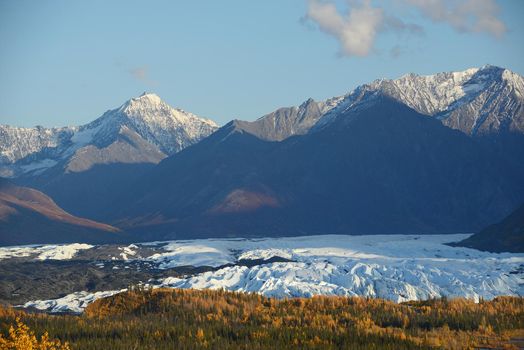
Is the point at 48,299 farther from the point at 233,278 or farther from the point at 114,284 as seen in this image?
the point at 233,278

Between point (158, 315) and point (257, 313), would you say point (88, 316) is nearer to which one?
point (158, 315)

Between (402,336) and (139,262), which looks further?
(139,262)

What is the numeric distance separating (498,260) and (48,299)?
86.6 metres

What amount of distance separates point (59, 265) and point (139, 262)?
16.9 metres

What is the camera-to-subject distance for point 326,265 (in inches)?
5984

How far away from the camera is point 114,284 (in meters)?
141

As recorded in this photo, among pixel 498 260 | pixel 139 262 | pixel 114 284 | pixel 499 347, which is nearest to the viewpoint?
pixel 499 347

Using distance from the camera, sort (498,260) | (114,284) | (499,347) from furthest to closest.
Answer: (498,260), (114,284), (499,347)

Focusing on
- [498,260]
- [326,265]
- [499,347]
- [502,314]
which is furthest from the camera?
[498,260]

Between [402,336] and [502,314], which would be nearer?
[402,336]

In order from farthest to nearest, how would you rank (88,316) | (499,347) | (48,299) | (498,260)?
(498,260) → (48,299) → (88,316) → (499,347)

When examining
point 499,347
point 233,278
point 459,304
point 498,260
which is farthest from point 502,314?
point 498,260

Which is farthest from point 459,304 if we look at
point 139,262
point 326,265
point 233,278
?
point 139,262

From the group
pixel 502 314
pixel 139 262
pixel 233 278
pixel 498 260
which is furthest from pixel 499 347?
pixel 139 262
